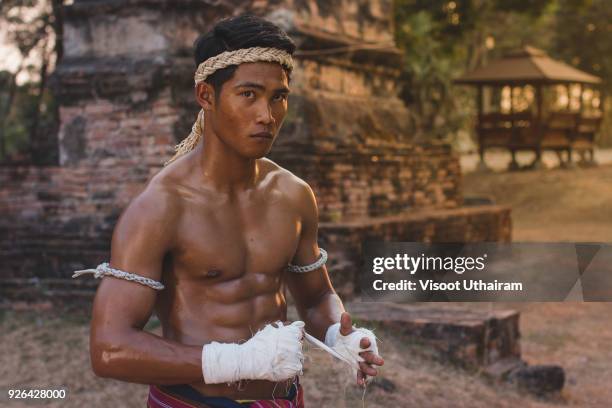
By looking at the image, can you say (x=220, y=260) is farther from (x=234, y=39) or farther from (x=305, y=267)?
(x=234, y=39)

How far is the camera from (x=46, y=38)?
1051cm

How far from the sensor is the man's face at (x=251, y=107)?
2.16 m

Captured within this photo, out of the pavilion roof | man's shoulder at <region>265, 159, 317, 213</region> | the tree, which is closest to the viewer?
man's shoulder at <region>265, 159, 317, 213</region>

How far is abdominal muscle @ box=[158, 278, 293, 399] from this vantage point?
2191 mm

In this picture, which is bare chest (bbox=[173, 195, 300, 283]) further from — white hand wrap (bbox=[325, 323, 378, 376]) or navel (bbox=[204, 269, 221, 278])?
white hand wrap (bbox=[325, 323, 378, 376])

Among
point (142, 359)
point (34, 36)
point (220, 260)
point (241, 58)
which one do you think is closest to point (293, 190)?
point (220, 260)

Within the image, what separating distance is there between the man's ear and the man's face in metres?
0.03

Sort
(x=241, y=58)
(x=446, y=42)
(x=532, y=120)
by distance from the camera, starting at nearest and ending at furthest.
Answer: (x=241, y=58), (x=446, y=42), (x=532, y=120)

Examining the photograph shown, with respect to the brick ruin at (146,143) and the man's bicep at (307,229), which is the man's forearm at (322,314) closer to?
the man's bicep at (307,229)

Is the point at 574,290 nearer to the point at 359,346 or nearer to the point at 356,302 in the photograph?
the point at 356,302

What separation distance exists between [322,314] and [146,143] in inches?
184

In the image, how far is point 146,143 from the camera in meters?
6.91

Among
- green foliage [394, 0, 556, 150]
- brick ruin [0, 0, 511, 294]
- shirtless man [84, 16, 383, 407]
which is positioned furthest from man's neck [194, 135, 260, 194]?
green foliage [394, 0, 556, 150]

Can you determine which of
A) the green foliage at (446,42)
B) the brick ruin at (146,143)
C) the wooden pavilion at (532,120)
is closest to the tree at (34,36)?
the brick ruin at (146,143)
